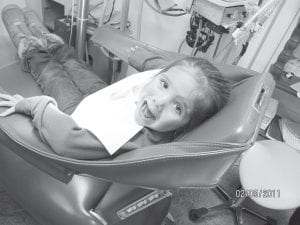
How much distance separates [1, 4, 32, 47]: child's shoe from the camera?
138cm

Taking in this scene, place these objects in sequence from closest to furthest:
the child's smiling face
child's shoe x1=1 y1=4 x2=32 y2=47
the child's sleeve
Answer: the child's sleeve
the child's smiling face
child's shoe x1=1 y1=4 x2=32 y2=47

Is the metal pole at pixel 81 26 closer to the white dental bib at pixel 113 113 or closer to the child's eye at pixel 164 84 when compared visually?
the white dental bib at pixel 113 113

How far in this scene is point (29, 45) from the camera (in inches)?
52.1

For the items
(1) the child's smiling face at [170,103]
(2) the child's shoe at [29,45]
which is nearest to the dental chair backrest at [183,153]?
(1) the child's smiling face at [170,103]

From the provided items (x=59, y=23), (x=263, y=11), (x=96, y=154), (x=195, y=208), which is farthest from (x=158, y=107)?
(x=59, y=23)

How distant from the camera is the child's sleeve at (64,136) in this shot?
0.65 metres

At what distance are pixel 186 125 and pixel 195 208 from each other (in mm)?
739

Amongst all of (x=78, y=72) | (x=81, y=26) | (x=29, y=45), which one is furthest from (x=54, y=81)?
(x=81, y=26)

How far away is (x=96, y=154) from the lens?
0.65m

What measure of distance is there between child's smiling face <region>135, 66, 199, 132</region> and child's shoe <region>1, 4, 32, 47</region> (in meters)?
0.93

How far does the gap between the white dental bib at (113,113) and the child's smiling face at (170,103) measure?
5 cm

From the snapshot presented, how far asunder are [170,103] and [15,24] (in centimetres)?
111

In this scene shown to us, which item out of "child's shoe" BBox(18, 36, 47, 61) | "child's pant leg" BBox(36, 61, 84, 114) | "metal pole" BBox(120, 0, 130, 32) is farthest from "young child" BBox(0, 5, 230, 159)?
"metal pole" BBox(120, 0, 130, 32)

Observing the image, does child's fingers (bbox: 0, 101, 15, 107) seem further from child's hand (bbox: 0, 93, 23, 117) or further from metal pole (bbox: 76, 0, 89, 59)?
metal pole (bbox: 76, 0, 89, 59)
